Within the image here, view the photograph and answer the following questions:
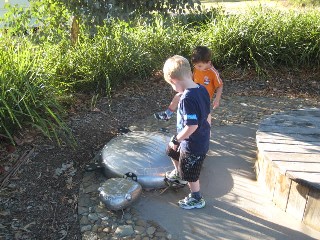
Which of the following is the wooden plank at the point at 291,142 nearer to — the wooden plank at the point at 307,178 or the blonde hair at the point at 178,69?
the wooden plank at the point at 307,178

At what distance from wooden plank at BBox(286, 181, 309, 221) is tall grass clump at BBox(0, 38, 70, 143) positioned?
90.7 inches

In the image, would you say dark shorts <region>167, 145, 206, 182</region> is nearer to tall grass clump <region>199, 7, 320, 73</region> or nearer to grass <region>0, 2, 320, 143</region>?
grass <region>0, 2, 320, 143</region>

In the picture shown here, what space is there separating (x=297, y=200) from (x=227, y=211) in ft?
1.87

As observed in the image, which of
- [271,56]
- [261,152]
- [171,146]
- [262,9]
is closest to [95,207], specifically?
[171,146]

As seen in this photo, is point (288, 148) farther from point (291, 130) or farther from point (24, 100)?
point (24, 100)

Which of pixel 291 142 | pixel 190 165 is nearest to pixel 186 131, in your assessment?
pixel 190 165

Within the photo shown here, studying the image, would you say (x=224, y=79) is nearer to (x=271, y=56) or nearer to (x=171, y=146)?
(x=271, y=56)

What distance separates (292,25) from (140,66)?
2.93 metres

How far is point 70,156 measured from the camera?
3916 mm

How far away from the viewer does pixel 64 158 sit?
3.87 m

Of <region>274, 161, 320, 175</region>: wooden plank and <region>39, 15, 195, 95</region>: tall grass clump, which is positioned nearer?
<region>274, 161, 320, 175</region>: wooden plank

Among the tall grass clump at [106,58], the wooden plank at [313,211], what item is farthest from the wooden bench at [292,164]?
the tall grass clump at [106,58]

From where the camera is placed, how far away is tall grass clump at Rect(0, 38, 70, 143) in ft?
12.4

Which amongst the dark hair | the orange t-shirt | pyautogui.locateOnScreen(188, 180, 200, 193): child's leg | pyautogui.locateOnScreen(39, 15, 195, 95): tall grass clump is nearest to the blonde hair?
the dark hair
